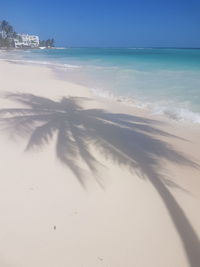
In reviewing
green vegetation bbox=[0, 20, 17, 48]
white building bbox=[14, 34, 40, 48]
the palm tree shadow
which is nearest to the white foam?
the palm tree shadow

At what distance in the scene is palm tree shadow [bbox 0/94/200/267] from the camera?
386 cm

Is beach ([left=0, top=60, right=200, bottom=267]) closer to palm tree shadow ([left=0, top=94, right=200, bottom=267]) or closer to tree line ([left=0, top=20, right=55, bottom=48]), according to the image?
palm tree shadow ([left=0, top=94, right=200, bottom=267])

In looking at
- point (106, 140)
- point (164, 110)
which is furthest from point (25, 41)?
point (106, 140)

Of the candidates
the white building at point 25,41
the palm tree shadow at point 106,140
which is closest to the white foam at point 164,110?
the palm tree shadow at point 106,140

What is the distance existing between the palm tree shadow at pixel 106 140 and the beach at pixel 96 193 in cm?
2

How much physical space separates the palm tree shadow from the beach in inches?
0.8

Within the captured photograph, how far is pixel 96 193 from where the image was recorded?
391 cm

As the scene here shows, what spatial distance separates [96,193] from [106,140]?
6.65 feet

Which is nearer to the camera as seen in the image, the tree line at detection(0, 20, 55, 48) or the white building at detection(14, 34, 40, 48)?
the tree line at detection(0, 20, 55, 48)

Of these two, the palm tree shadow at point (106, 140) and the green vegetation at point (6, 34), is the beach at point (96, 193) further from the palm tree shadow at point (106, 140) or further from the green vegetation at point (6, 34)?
the green vegetation at point (6, 34)

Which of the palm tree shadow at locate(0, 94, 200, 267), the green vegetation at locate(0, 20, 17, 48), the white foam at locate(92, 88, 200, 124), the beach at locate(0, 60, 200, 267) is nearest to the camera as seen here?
the beach at locate(0, 60, 200, 267)

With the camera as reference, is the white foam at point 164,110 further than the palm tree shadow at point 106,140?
Yes

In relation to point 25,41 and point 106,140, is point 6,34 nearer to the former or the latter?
point 25,41

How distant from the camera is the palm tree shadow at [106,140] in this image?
3.86 meters
